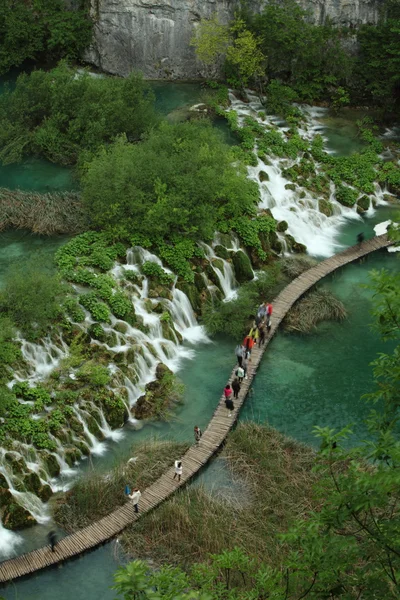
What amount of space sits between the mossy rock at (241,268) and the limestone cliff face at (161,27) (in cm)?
1797

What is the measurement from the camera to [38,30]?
138 ft

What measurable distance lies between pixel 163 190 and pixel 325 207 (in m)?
9.23

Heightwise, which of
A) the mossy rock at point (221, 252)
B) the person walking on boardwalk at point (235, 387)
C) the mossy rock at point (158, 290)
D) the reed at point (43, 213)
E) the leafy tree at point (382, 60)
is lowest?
the person walking on boardwalk at point (235, 387)

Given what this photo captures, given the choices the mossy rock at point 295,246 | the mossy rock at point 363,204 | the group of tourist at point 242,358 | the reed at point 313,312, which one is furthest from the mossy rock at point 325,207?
the group of tourist at point 242,358

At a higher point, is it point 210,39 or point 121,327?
point 210,39

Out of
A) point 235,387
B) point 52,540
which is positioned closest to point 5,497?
point 52,540

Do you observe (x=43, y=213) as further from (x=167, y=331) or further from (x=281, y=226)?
(x=281, y=226)

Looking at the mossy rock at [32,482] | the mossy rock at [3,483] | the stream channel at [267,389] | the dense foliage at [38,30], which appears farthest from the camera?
the dense foliage at [38,30]

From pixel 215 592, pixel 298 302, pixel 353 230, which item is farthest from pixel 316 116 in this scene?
pixel 215 592

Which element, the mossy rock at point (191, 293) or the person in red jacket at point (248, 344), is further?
the mossy rock at point (191, 293)

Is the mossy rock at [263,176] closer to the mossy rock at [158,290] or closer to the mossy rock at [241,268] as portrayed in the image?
the mossy rock at [241,268]

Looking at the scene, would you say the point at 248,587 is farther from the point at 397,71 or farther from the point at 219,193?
the point at 397,71

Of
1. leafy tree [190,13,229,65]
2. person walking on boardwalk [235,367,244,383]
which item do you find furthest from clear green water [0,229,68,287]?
leafy tree [190,13,229,65]

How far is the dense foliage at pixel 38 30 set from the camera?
41219 millimetres
